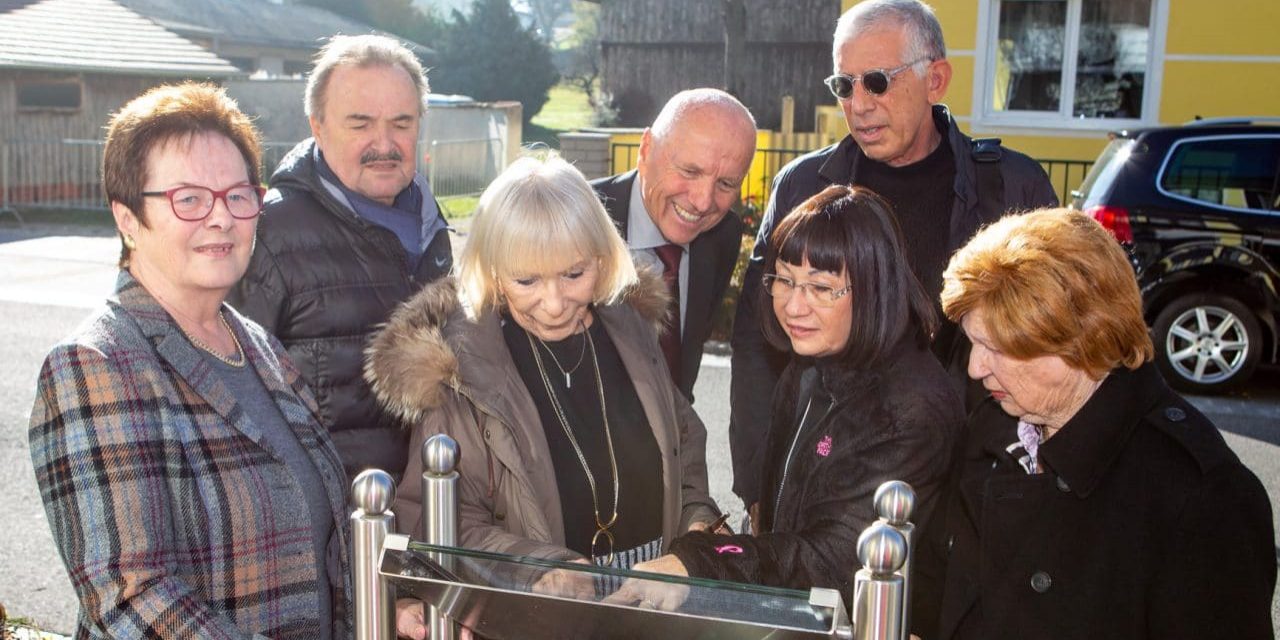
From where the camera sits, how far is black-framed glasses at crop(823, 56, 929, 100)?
11.5 feet

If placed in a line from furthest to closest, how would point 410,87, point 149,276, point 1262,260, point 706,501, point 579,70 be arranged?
point 579,70, point 1262,260, point 410,87, point 706,501, point 149,276

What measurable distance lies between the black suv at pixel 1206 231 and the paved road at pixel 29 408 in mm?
438

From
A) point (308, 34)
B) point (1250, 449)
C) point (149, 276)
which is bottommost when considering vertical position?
point (1250, 449)

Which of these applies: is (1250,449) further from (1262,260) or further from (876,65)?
(876,65)

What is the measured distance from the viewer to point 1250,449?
6820mm

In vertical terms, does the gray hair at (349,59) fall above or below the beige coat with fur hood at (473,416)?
above

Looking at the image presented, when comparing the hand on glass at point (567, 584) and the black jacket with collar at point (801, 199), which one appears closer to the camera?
the hand on glass at point (567, 584)

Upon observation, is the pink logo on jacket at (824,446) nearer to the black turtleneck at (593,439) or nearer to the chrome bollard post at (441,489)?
the black turtleneck at (593,439)

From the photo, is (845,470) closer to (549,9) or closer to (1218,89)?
(1218,89)

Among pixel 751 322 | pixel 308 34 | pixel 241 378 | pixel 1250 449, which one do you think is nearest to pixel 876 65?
pixel 751 322

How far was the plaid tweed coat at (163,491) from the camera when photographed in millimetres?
1854

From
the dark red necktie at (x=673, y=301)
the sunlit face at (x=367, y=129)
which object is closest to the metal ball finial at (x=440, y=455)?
the sunlit face at (x=367, y=129)

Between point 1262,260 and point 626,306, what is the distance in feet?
21.3

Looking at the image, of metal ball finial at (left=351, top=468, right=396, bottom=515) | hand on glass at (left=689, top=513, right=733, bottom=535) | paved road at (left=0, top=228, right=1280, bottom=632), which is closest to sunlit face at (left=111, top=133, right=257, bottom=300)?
metal ball finial at (left=351, top=468, right=396, bottom=515)
